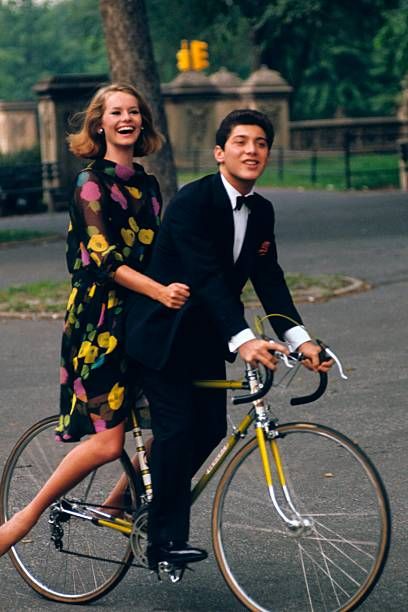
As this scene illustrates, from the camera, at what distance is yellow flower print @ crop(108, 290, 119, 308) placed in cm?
477

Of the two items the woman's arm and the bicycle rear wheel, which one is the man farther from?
the bicycle rear wheel

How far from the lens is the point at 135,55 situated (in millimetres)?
15453

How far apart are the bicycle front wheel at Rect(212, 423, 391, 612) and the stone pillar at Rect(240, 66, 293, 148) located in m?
35.3

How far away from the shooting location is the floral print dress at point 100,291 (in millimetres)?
4754

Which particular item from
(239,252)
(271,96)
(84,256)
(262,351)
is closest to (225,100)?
(271,96)

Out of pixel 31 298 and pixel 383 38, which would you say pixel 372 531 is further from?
pixel 383 38

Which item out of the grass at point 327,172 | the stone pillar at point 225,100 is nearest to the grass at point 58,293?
the grass at point 327,172

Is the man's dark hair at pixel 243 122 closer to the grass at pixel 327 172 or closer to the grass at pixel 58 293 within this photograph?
the grass at pixel 58 293

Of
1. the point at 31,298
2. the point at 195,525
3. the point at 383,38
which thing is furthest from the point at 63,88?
the point at 195,525

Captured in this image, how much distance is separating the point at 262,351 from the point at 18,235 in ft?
54.5

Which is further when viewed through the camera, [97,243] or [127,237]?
[127,237]

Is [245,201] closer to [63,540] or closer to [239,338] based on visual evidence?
[239,338]

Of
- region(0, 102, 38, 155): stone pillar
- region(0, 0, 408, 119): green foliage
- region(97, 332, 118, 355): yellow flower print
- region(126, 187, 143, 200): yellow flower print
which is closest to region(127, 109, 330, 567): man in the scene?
region(97, 332, 118, 355): yellow flower print

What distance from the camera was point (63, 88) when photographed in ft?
87.9
